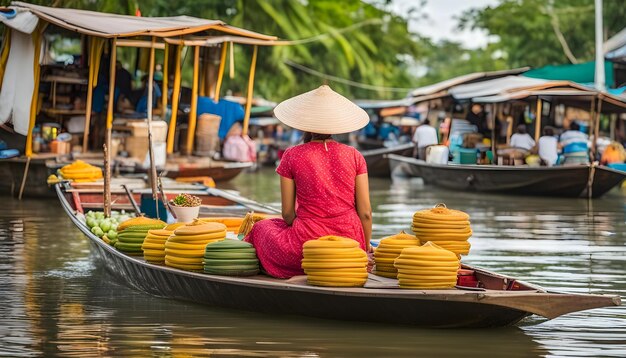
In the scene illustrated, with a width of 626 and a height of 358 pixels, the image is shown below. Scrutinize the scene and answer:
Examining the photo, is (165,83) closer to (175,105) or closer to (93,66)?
(175,105)

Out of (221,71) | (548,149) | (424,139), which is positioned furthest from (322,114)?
(424,139)

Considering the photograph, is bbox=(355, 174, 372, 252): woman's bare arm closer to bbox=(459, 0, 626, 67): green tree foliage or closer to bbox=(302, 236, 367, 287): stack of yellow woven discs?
bbox=(302, 236, 367, 287): stack of yellow woven discs

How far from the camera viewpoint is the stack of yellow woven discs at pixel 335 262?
6742mm

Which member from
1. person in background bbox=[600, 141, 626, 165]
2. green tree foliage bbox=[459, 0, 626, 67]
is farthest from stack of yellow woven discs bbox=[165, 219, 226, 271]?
green tree foliage bbox=[459, 0, 626, 67]

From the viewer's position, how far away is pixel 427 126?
23641 mm

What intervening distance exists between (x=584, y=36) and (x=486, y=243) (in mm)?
22791

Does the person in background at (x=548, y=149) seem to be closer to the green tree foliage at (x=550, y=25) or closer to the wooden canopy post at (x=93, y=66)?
the wooden canopy post at (x=93, y=66)

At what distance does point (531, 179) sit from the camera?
18.4 m

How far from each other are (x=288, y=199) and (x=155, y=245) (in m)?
1.19

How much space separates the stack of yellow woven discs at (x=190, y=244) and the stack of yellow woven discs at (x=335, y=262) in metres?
0.97

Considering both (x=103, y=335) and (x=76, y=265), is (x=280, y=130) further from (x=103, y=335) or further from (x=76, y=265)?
(x=103, y=335)

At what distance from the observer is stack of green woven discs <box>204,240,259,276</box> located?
732 cm

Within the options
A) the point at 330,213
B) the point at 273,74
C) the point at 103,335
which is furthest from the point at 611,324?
the point at 273,74

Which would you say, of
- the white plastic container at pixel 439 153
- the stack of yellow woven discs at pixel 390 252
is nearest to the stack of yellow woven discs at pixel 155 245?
the stack of yellow woven discs at pixel 390 252
